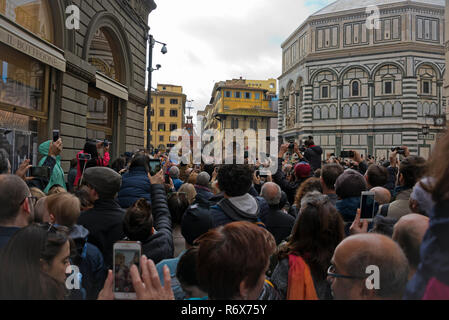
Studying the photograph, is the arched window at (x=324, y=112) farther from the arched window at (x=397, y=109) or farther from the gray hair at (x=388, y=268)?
the gray hair at (x=388, y=268)

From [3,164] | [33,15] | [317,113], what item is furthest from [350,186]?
[317,113]

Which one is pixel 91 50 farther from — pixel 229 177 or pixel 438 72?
pixel 438 72

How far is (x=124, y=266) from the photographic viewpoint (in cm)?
162

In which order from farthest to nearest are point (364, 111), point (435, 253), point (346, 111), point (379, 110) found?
point (346, 111)
point (364, 111)
point (379, 110)
point (435, 253)

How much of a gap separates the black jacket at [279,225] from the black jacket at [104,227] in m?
1.72

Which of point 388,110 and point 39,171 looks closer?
point 39,171

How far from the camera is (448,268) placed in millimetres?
1338

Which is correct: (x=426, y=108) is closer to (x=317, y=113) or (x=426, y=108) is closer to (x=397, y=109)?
(x=397, y=109)

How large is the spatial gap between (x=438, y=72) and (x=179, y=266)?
46.2m

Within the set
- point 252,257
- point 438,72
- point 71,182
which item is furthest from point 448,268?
point 438,72

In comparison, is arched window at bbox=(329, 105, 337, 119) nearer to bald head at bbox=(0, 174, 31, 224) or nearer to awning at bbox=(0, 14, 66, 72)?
awning at bbox=(0, 14, 66, 72)

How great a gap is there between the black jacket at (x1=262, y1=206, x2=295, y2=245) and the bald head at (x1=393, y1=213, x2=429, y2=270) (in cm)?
207

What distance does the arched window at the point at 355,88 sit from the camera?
1610 inches

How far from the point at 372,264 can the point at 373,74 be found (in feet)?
141
